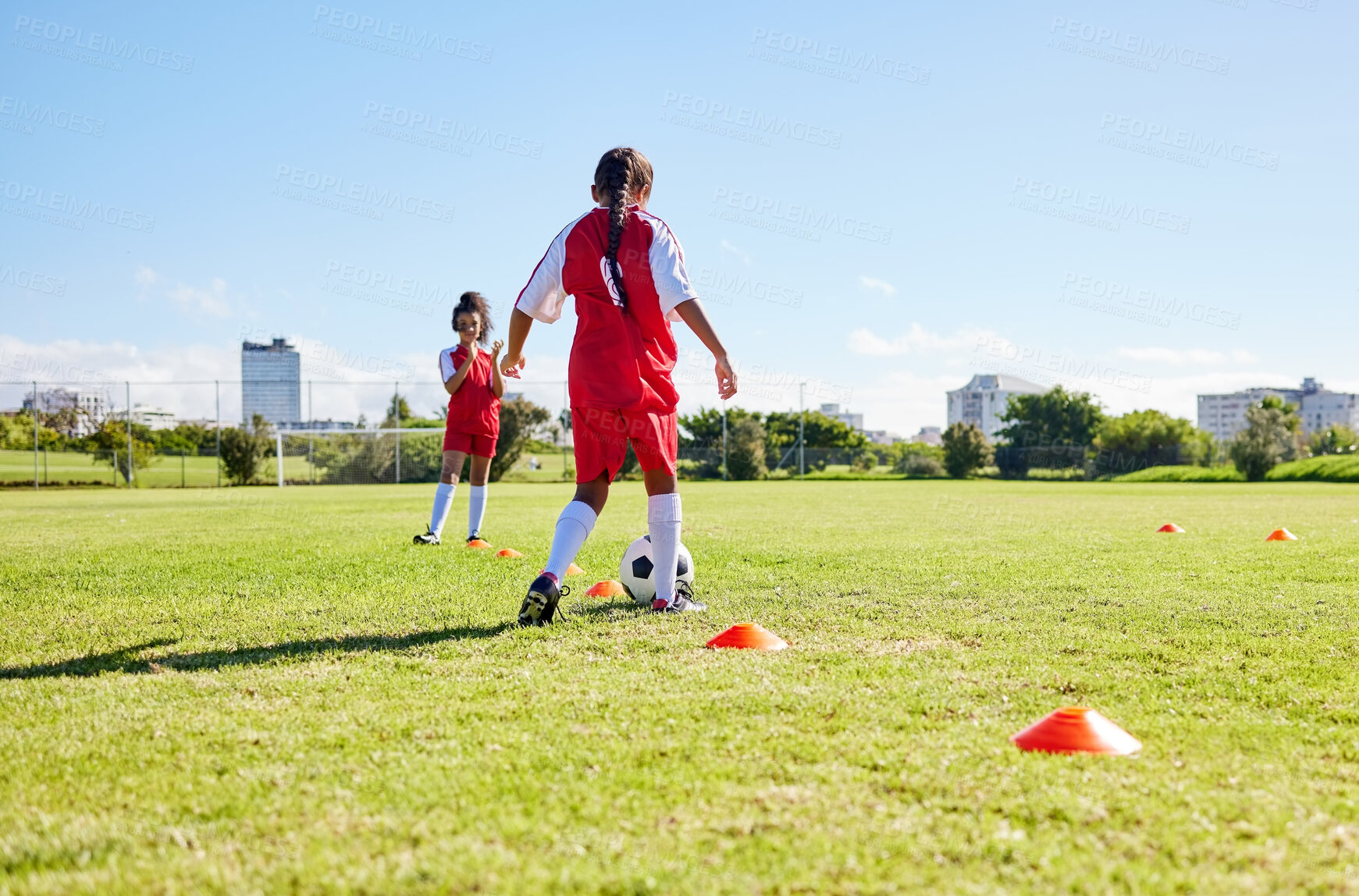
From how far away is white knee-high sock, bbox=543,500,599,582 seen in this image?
14.2ft

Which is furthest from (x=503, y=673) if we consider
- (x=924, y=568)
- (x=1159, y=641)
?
(x=924, y=568)

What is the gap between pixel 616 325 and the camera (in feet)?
14.4

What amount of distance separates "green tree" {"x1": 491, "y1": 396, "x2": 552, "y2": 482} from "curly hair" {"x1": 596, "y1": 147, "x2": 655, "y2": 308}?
25148 millimetres

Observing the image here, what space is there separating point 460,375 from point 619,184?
13.8ft

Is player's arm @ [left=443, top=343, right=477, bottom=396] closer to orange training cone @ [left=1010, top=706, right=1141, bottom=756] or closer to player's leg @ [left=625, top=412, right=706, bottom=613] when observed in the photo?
player's leg @ [left=625, top=412, right=706, bottom=613]

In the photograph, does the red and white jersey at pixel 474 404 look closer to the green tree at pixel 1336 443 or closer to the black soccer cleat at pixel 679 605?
the black soccer cleat at pixel 679 605

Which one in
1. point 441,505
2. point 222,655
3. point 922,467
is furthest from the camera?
point 922,467

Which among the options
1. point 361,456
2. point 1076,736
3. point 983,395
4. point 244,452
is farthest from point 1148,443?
point 983,395

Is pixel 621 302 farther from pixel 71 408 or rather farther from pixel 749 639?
pixel 71 408

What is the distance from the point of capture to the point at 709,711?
2.71m

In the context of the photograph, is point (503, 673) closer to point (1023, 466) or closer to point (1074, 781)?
point (1074, 781)

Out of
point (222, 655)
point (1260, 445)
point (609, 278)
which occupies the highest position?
point (609, 278)

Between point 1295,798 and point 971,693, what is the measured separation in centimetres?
101

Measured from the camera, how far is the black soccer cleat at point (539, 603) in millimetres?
4172
